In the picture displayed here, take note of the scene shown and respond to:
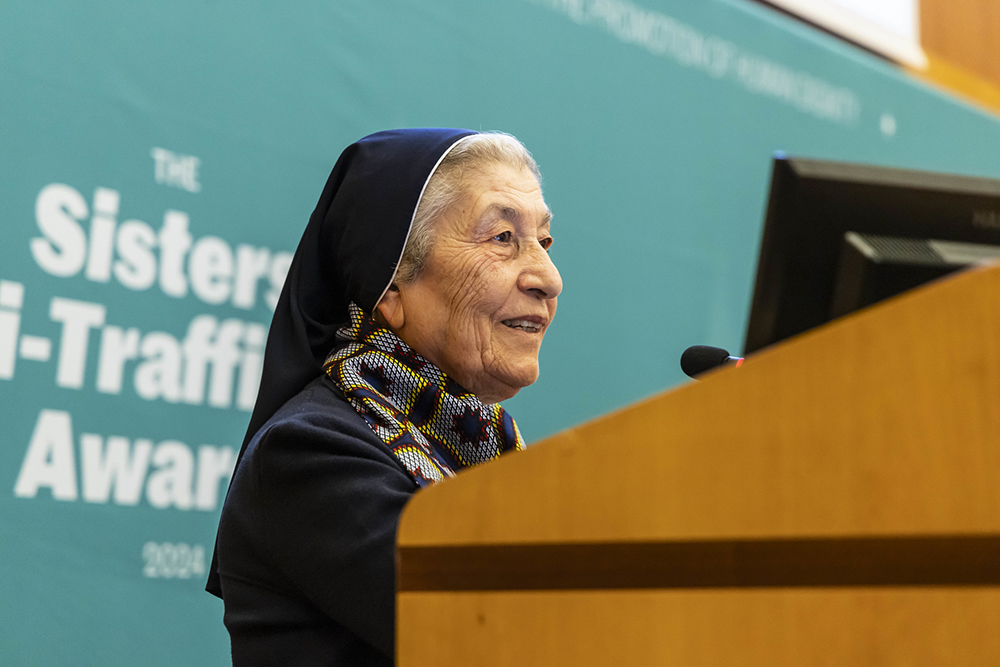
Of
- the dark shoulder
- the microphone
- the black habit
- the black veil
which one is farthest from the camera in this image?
the black veil

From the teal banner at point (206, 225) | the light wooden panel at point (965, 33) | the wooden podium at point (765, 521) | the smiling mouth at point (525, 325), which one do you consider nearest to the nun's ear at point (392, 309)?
the smiling mouth at point (525, 325)

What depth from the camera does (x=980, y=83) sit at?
4.36 meters

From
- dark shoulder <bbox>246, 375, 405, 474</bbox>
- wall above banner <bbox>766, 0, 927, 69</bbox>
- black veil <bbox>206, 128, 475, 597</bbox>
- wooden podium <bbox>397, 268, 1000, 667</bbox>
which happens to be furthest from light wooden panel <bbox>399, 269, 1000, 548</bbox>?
wall above banner <bbox>766, 0, 927, 69</bbox>

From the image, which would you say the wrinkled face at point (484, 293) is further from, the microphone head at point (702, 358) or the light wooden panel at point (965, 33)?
the light wooden panel at point (965, 33)

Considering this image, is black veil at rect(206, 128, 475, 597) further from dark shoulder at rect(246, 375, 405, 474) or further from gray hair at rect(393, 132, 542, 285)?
dark shoulder at rect(246, 375, 405, 474)

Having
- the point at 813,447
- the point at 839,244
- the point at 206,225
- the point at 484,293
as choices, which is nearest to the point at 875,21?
the point at 839,244

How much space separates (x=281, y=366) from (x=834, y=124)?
2857mm

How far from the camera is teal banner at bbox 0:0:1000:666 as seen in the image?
6.24 ft

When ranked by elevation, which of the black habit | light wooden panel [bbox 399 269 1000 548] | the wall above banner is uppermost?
the wall above banner

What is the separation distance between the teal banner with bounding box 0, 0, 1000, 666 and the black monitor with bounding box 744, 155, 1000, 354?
1.21m

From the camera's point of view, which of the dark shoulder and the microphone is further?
the microphone

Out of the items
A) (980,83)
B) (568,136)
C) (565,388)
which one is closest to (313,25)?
(568,136)

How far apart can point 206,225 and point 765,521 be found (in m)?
1.82

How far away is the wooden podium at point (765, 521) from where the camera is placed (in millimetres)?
548
